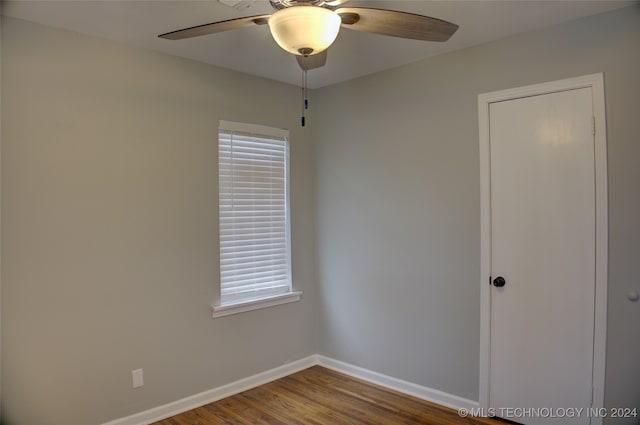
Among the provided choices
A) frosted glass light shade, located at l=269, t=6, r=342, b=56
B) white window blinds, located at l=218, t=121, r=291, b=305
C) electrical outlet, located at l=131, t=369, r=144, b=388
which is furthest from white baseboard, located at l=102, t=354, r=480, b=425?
frosted glass light shade, located at l=269, t=6, r=342, b=56

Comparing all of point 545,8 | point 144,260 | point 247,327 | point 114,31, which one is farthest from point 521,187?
point 114,31

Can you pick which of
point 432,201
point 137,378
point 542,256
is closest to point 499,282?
point 542,256

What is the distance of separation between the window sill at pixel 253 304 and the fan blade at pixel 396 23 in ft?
7.74

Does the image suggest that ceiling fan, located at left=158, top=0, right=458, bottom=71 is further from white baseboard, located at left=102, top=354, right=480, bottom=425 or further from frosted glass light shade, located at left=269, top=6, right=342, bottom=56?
white baseboard, located at left=102, top=354, right=480, bottom=425

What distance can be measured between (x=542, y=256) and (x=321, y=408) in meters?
1.89

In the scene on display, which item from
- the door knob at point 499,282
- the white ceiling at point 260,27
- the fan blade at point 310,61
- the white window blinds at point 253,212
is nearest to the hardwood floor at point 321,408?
the white window blinds at point 253,212

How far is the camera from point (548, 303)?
106 inches

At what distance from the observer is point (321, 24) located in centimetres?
155

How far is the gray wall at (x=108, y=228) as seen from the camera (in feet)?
8.03

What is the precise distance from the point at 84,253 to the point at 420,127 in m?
2.51

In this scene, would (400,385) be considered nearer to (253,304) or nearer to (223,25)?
(253,304)

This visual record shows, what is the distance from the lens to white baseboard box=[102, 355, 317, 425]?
2.90 metres

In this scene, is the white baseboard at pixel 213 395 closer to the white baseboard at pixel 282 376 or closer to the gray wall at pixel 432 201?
the white baseboard at pixel 282 376

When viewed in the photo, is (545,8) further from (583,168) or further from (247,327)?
(247,327)
